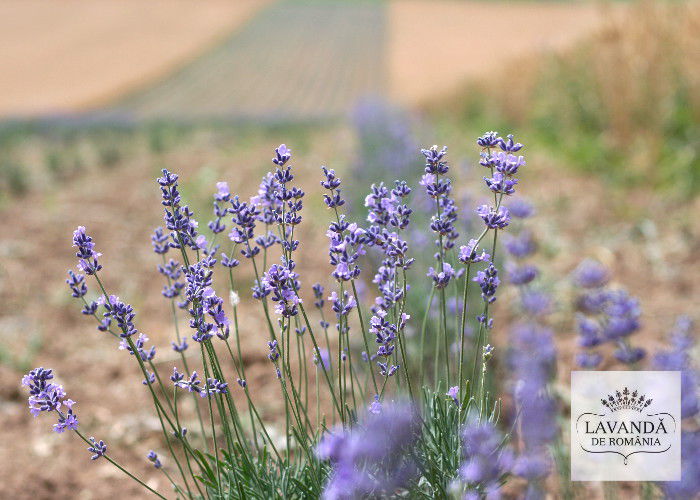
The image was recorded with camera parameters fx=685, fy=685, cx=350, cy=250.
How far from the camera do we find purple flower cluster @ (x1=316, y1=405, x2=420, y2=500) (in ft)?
3.92

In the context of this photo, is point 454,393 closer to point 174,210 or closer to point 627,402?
point 627,402

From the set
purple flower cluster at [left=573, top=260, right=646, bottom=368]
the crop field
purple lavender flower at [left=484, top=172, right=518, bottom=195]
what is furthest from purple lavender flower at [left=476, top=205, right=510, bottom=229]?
Answer: the crop field

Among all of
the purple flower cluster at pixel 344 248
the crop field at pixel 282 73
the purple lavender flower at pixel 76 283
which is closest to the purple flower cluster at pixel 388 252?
the purple flower cluster at pixel 344 248

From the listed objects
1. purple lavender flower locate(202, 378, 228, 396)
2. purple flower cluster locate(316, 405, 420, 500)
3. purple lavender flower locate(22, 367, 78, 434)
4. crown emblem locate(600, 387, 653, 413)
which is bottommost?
purple flower cluster locate(316, 405, 420, 500)

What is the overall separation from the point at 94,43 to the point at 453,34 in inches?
618

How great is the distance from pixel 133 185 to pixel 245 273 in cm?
370

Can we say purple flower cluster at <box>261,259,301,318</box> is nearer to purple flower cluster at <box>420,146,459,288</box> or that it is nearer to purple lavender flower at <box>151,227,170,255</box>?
purple flower cluster at <box>420,146,459,288</box>

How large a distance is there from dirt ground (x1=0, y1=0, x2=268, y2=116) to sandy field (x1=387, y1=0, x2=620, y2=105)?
9108 mm

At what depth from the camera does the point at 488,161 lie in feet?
4.55

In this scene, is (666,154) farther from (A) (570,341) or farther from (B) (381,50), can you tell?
(B) (381,50)

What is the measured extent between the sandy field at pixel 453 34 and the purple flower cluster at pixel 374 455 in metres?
14.4

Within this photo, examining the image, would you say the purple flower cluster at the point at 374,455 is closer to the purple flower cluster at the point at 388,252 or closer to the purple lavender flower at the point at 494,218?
the purple flower cluster at the point at 388,252

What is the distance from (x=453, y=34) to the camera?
3027cm

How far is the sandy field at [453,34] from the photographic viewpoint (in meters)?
21.3
